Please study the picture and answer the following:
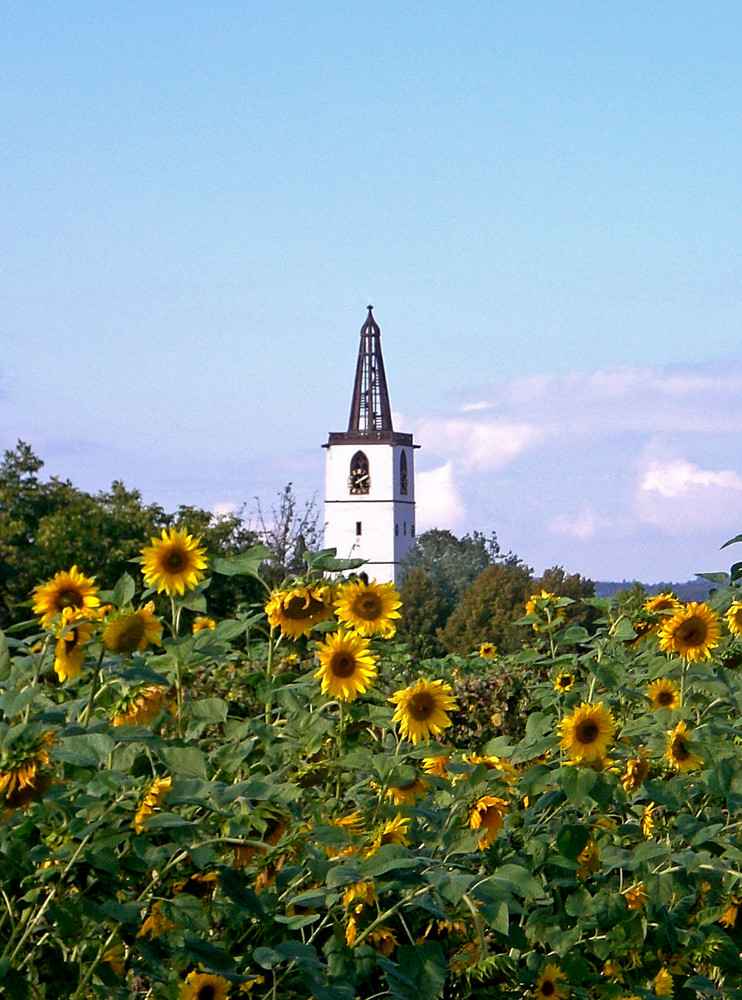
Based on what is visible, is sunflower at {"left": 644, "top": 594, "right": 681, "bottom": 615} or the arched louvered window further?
the arched louvered window

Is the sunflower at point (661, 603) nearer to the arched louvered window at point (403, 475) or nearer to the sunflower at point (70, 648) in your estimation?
the sunflower at point (70, 648)

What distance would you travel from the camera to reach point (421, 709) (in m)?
2.44

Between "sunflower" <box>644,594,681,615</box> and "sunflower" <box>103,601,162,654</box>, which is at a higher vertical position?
"sunflower" <box>644,594,681,615</box>

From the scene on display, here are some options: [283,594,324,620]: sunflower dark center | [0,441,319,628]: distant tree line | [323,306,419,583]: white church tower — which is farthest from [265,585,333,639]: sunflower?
[323,306,419,583]: white church tower

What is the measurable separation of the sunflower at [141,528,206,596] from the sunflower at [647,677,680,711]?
48.8 inches

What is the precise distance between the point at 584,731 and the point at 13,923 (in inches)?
43.4

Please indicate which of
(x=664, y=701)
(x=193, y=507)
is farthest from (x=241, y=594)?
(x=664, y=701)

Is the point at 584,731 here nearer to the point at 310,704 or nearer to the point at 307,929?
the point at 310,704

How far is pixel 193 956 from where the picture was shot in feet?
5.97

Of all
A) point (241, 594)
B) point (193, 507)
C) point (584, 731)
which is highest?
point (193, 507)

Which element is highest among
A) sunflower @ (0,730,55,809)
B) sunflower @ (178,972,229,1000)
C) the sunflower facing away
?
the sunflower facing away

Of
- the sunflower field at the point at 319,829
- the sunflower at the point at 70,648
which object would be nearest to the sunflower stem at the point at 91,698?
the sunflower field at the point at 319,829

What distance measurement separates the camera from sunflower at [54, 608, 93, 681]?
84.4 inches

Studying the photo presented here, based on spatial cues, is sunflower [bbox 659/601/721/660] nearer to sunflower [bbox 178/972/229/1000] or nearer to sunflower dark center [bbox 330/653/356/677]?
sunflower dark center [bbox 330/653/356/677]
